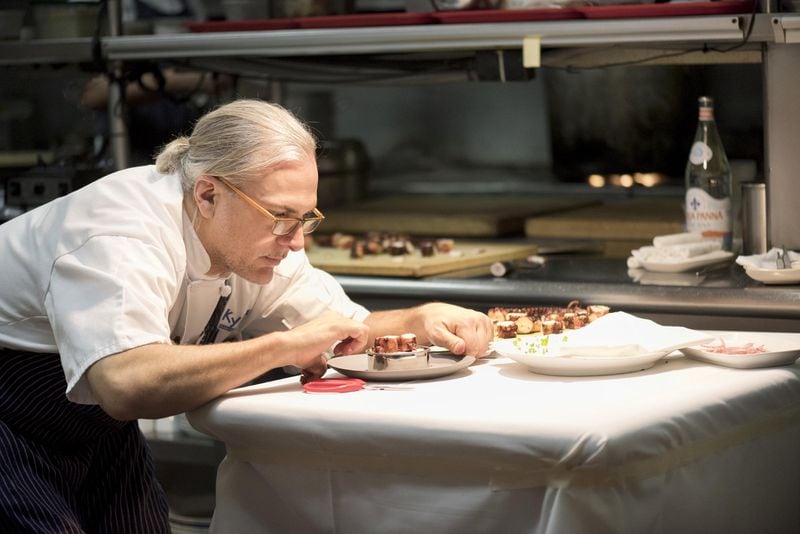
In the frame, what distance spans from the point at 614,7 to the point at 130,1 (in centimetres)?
295

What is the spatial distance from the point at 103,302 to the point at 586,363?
91 centimetres

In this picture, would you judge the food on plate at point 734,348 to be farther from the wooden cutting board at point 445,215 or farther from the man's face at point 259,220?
the wooden cutting board at point 445,215

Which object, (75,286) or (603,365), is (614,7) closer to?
(603,365)

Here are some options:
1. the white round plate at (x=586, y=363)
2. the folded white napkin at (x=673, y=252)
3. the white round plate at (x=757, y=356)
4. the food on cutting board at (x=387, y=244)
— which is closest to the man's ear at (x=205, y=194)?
the white round plate at (x=586, y=363)

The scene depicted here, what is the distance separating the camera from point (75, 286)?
2246 mm

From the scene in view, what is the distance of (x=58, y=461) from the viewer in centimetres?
252

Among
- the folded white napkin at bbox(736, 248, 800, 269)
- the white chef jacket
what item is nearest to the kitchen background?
the folded white napkin at bbox(736, 248, 800, 269)

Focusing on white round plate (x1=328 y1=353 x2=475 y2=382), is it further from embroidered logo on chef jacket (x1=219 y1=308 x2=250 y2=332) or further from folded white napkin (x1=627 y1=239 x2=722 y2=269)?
folded white napkin (x1=627 y1=239 x2=722 y2=269)

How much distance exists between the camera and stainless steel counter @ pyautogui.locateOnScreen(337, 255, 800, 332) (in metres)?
3.00

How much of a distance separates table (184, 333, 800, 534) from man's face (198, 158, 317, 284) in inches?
10.7

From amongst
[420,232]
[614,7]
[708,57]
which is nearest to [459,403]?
[614,7]

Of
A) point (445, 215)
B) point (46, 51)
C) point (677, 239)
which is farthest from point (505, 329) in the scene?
point (46, 51)

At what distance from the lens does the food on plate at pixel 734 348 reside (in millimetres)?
2400

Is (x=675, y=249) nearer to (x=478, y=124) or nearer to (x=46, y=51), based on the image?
(x=478, y=124)
